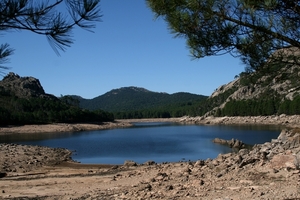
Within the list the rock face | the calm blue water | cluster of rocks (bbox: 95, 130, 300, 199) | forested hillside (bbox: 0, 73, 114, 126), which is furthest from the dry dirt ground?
the rock face

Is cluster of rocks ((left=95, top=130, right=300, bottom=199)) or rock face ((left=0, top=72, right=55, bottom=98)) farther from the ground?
rock face ((left=0, top=72, right=55, bottom=98))

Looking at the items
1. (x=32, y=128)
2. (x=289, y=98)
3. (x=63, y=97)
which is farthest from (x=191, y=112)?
(x=32, y=128)

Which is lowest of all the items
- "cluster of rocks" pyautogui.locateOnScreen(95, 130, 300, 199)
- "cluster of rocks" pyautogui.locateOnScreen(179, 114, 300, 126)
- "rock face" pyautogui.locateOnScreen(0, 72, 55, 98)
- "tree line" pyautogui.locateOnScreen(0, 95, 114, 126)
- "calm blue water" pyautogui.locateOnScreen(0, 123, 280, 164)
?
"calm blue water" pyautogui.locateOnScreen(0, 123, 280, 164)

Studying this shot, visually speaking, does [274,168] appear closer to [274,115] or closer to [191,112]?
[274,115]

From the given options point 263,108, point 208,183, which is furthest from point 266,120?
point 208,183

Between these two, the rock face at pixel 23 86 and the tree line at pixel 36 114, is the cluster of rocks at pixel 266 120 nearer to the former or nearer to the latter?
the tree line at pixel 36 114

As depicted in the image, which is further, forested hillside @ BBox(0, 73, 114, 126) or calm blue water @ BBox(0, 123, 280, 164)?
forested hillside @ BBox(0, 73, 114, 126)

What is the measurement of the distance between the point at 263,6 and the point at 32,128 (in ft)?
257

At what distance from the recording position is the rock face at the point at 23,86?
13318 cm

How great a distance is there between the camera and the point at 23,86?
140000mm

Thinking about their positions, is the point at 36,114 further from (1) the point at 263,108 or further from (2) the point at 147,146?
(2) the point at 147,146

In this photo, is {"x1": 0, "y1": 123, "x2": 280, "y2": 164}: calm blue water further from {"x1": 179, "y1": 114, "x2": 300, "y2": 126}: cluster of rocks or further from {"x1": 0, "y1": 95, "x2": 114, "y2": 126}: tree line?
{"x1": 0, "y1": 95, "x2": 114, "y2": 126}: tree line

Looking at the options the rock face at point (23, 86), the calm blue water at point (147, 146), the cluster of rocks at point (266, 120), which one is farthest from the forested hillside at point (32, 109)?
the cluster of rocks at point (266, 120)

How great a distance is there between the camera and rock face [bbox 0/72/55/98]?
5243 inches
